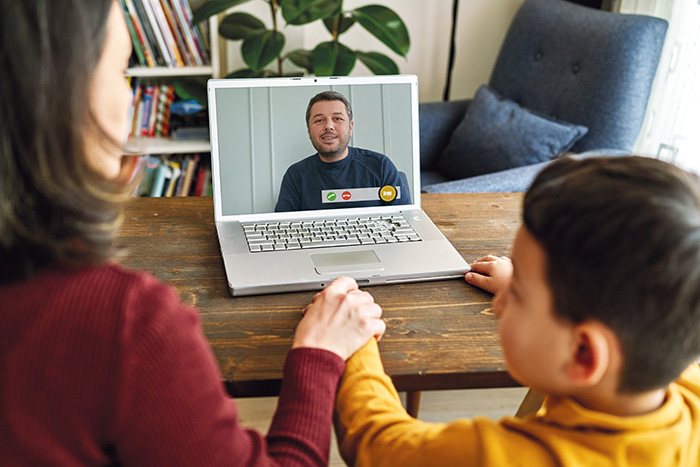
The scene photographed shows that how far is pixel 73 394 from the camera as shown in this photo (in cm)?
50

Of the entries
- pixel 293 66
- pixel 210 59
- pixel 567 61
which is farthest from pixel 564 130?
pixel 210 59

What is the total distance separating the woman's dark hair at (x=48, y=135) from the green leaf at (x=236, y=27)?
1950 millimetres

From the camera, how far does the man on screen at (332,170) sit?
1.18 meters

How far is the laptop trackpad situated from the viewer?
1.01 m

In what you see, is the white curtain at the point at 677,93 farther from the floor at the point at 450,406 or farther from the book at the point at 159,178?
the book at the point at 159,178

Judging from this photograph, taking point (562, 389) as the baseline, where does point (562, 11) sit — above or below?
above

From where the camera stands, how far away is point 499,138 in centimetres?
226

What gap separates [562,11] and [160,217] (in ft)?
5.90

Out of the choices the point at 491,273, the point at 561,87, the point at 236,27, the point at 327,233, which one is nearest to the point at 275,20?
the point at 236,27

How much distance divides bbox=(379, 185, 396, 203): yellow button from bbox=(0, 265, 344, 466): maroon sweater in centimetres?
71

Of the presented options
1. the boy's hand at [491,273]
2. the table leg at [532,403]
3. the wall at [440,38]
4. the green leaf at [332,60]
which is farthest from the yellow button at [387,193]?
the wall at [440,38]

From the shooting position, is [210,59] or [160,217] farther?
[210,59]

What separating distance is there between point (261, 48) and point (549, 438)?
1931 millimetres

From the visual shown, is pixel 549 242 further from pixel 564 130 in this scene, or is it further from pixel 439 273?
pixel 564 130
